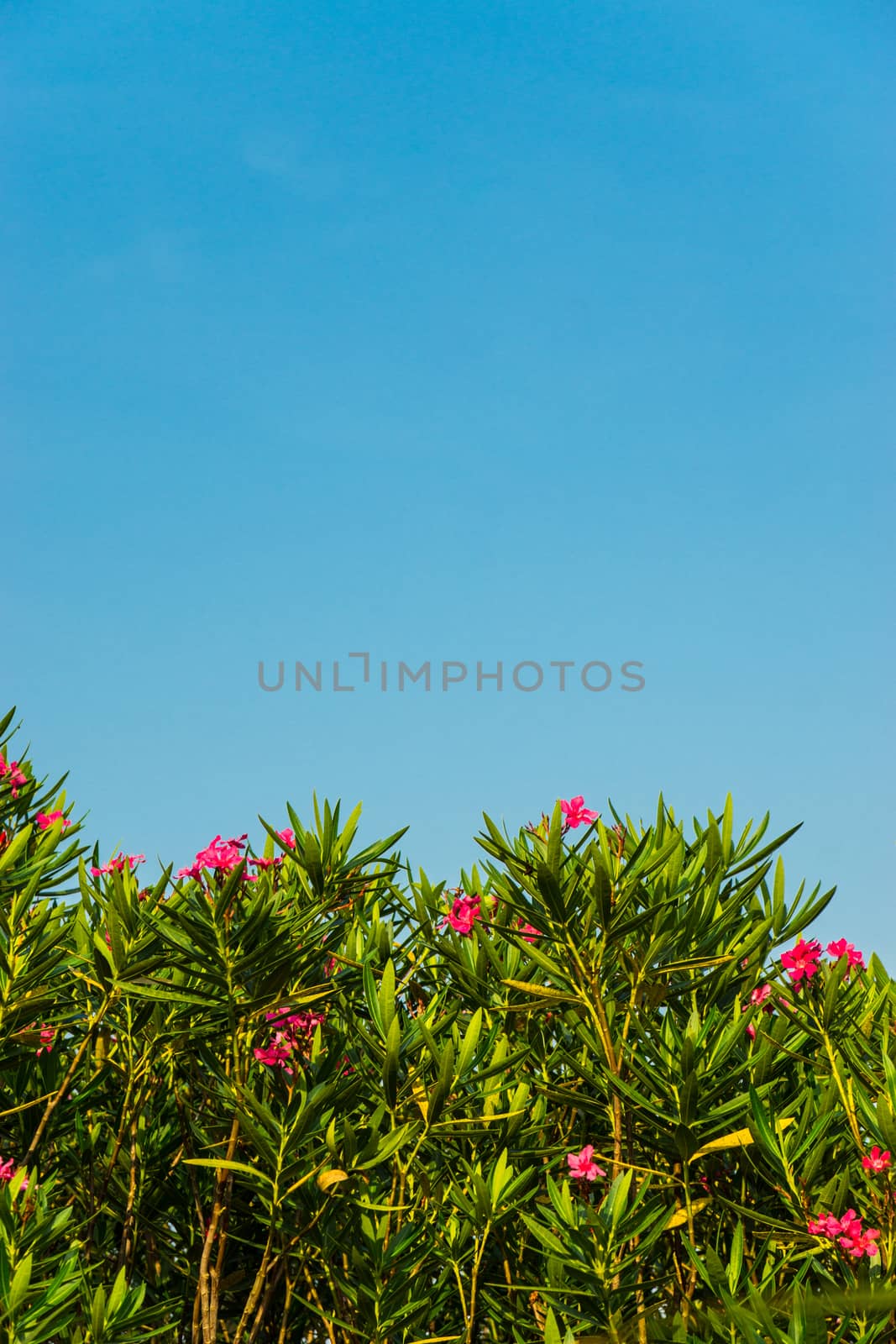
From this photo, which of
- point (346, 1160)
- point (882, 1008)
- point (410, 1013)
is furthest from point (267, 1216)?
point (882, 1008)

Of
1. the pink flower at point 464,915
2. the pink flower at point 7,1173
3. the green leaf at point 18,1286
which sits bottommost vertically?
the green leaf at point 18,1286

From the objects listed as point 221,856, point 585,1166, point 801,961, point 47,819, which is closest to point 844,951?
point 801,961

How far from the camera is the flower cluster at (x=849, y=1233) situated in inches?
126

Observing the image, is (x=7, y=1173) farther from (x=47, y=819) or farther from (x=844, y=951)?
(x=844, y=951)

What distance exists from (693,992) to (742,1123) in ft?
1.72

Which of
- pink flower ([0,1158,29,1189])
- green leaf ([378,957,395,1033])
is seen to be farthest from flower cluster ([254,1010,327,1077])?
pink flower ([0,1158,29,1189])

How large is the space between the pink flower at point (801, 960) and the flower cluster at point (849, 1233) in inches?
30.6

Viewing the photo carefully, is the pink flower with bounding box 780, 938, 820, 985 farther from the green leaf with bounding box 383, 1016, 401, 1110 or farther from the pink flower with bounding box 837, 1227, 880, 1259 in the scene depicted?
the green leaf with bounding box 383, 1016, 401, 1110

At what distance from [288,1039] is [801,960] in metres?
1.83

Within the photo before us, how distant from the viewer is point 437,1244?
352cm

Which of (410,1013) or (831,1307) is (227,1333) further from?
(831,1307)

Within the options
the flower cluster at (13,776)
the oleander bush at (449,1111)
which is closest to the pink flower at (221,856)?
the oleander bush at (449,1111)

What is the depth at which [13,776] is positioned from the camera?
16.2 ft

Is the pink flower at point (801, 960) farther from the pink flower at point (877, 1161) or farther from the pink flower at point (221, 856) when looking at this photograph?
the pink flower at point (221, 856)
